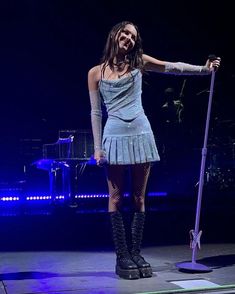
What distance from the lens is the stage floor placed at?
2.29 meters

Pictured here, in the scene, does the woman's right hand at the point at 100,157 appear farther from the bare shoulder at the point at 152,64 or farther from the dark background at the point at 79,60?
the dark background at the point at 79,60

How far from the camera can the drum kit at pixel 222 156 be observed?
7.50 meters

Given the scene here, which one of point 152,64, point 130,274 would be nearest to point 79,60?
point 152,64

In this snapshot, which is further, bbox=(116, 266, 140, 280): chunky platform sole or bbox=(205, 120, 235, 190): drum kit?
bbox=(205, 120, 235, 190): drum kit

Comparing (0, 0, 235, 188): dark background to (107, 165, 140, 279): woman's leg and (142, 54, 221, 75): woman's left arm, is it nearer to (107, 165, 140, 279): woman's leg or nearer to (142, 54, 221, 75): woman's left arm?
(142, 54, 221, 75): woman's left arm

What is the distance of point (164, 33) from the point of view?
842 cm

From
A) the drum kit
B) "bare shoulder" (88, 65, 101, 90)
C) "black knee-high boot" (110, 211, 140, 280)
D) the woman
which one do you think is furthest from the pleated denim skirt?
the drum kit

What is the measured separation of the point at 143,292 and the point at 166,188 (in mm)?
5844

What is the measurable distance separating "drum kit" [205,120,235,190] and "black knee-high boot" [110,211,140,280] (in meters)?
4.80

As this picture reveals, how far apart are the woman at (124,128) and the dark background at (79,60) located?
17.4ft

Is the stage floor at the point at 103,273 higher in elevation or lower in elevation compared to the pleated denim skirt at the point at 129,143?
lower

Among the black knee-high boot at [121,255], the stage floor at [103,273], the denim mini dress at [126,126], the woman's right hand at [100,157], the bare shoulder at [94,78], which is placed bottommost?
the stage floor at [103,273]

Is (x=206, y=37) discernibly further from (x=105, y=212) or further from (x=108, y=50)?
(x=108, y=50)

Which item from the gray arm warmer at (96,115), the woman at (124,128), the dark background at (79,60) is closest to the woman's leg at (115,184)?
the woman at (124,128)
